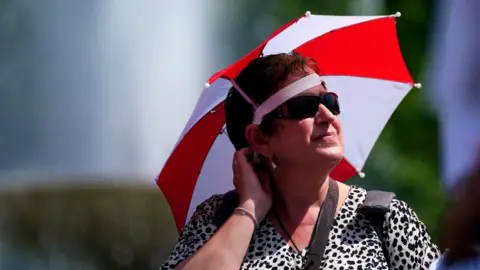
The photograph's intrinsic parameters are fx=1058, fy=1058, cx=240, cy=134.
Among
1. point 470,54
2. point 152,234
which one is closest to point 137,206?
point 152,234

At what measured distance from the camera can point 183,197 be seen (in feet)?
11.4

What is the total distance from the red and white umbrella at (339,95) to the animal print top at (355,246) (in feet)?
1.70

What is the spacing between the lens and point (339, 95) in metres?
3.42

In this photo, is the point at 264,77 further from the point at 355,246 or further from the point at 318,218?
the point at 355,246

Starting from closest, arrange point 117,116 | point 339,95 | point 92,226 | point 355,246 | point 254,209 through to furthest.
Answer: point 355,246
point 254,209
point 339,95
point 92,226
point 117,116

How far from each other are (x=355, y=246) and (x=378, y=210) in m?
0.12

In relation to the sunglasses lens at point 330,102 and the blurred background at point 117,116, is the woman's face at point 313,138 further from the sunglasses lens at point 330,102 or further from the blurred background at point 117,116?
the blurred background at point 117,116

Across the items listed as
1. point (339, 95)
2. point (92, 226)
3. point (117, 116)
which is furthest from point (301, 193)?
point (117, 116)

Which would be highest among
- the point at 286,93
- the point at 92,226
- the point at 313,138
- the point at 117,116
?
the point at 286,93

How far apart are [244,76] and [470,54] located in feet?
5.74

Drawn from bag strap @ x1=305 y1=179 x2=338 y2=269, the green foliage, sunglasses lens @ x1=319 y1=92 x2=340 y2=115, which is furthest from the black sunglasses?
the green foliage

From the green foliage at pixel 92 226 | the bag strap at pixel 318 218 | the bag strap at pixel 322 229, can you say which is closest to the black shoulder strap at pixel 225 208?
the bag strap at pixel 318 218

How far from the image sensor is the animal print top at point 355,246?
2.79 metres

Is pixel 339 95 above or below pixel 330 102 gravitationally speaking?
below
